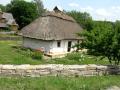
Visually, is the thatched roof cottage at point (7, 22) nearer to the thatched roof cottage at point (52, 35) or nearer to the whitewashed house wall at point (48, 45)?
the thatched roof cottage at point (52, 35)

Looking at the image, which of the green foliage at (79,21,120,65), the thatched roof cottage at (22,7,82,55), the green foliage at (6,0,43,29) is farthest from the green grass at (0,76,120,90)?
the green foliage at (6,0,43,29)

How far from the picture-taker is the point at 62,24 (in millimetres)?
44750

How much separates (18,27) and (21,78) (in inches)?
2658

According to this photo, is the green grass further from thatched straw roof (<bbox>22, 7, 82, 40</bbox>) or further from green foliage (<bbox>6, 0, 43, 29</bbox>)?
green foliage (<bbox>6, 0, 43, 29</bbox>)

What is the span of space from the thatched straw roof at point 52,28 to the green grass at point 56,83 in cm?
2760

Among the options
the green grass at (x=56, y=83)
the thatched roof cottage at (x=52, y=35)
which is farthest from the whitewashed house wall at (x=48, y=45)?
the green grass at (x=56, y=83)

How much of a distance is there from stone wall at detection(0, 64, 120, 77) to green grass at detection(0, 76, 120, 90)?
43 cm

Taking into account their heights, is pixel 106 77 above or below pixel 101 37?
below

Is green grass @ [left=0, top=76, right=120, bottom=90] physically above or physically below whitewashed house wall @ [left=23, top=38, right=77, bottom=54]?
below

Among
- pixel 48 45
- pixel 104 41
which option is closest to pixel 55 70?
pixel 104 41

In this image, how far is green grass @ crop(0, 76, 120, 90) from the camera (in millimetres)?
10689

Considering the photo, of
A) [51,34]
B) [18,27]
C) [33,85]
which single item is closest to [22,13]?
[18,27]

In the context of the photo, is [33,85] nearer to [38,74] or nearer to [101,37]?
[38,74]

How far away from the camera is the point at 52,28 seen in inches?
1654
